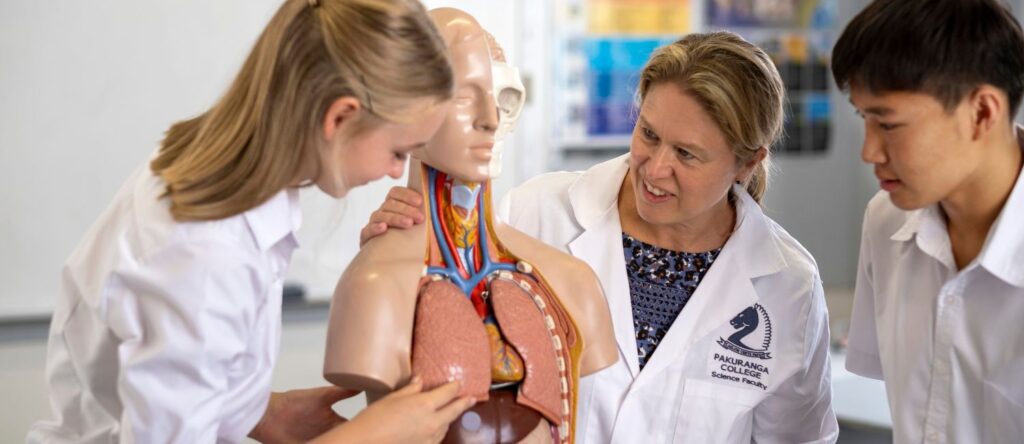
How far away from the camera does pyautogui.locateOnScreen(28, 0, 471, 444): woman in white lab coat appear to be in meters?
1.32

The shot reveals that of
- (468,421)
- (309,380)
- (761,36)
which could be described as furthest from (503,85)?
(761,36)

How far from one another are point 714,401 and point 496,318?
25.1 inches

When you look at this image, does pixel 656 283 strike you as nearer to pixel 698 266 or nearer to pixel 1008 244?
pixel 698 266

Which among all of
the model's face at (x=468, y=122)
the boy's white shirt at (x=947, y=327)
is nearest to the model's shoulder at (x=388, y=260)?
the model's face at (x=468, y=122)

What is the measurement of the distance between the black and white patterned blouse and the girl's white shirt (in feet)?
2.74

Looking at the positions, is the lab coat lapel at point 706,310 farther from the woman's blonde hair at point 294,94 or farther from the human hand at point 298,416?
the woman's blonde hair at point 294,94

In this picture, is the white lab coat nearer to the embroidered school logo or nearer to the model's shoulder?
the embroidered school logo

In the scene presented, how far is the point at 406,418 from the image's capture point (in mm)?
1438

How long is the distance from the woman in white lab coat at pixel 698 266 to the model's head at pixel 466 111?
1.54 feet

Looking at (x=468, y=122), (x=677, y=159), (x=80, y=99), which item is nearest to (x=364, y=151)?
(x=468, y=122)

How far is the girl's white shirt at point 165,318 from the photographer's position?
1315mm

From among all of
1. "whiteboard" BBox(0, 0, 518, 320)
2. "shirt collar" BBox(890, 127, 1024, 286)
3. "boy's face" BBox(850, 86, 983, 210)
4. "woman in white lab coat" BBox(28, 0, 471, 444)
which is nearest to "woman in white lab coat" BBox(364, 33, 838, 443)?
→ "boy's face" BBox(850, 86, 983, 210)

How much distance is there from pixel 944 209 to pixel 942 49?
0.38 m

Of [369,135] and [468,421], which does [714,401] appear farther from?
[369,135]
